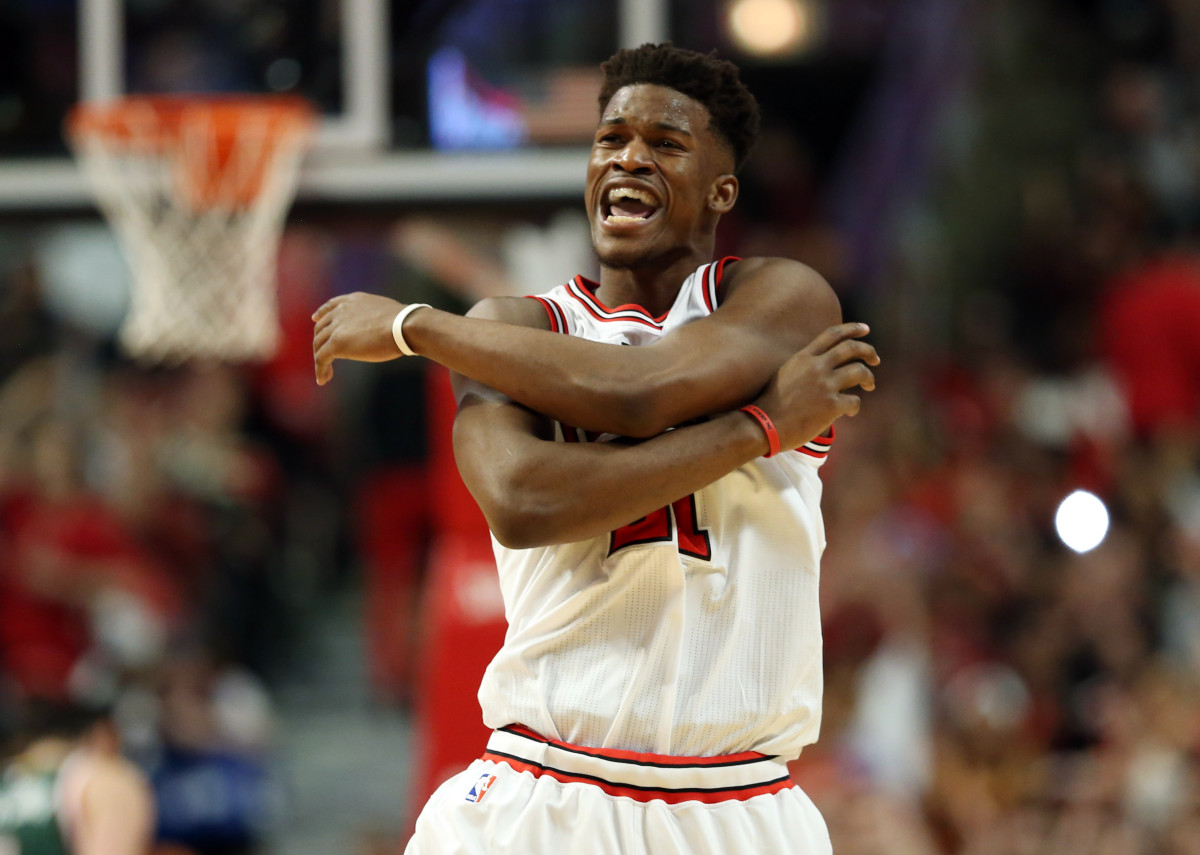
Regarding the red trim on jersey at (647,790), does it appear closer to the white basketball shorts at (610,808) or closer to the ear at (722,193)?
A: the white basketball shorts at (610,808)

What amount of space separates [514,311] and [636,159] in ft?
1.34

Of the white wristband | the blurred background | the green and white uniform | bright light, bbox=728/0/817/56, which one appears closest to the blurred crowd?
the blurred background

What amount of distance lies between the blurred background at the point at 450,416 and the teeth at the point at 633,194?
1.73 m

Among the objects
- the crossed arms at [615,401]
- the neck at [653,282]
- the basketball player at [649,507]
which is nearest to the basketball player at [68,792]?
the basketball player at [649,507]

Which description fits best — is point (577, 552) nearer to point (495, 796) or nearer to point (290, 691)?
point (495, 796)

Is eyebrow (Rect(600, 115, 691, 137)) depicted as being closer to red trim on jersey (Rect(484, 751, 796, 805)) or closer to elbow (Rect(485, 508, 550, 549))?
elbow (Rect(485, 508, 550, 549))

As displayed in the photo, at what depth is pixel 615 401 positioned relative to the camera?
113 inches

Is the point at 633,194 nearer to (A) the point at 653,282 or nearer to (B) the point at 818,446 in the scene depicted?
(A) the point at 653,282

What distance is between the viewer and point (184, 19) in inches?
264

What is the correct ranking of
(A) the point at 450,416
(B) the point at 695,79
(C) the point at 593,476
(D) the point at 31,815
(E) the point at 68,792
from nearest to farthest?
1. (C) the point at 593,476
2. (B) the point at 695,79
3. (D) the point at 31,815
4. (E) the point at 68,792
5. (A) the point at 450,416

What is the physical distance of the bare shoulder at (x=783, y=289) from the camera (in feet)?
A: 10.1

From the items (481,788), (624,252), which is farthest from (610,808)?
(624,252)

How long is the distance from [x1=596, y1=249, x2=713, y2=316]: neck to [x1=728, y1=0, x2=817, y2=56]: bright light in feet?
29.6

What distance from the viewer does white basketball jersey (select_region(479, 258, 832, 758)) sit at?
9.84 ft
